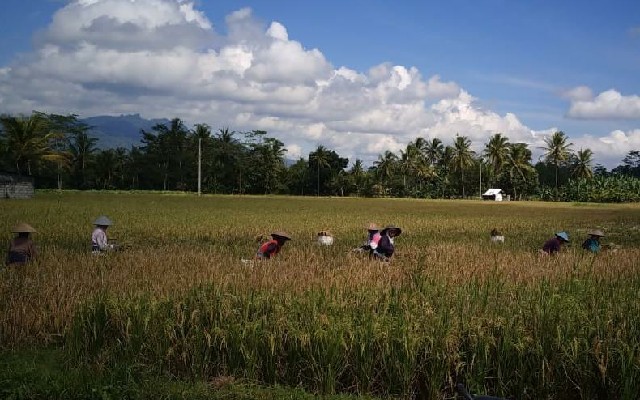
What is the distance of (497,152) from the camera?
69000 mm

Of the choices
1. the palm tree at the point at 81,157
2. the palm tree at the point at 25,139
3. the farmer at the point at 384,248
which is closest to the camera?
the farmer at the point at 384,248

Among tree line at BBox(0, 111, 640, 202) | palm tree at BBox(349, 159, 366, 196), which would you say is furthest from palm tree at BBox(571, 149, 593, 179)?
palm tree at BBox(349, 159, 366, 196)

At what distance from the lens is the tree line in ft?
204

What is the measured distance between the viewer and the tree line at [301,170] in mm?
62188

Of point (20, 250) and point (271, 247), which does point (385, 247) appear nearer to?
point (271, 247)

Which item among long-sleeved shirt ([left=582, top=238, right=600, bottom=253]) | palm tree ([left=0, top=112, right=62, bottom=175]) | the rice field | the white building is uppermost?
palm tree ([left=0, top=112, right=62, bottom=175])

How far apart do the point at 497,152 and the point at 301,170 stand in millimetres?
25563

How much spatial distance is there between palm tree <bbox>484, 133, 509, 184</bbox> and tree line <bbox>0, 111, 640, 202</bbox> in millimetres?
126

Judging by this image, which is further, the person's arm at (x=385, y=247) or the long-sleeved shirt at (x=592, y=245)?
the long-sleeved shirt at (x=592, y=245)

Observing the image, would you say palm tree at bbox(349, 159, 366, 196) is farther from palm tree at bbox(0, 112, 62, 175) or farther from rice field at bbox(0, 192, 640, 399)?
rice field at bbox(0, 192, 640, 399)

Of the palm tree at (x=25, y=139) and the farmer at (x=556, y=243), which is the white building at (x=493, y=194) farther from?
the farmer at (x=556, y=243)

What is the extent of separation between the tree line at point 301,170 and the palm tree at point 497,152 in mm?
126

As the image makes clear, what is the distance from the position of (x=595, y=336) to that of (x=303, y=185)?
6742cm

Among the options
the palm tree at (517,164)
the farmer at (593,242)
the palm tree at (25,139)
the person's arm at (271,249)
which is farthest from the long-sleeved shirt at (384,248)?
the palm tree at (517,164)
